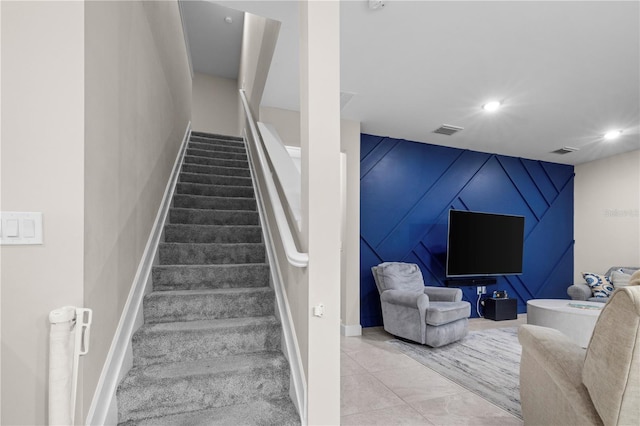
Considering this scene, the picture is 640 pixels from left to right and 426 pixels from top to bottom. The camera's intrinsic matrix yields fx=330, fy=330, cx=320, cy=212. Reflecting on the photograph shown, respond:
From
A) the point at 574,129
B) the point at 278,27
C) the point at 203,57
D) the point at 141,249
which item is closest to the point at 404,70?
the point at 278,27

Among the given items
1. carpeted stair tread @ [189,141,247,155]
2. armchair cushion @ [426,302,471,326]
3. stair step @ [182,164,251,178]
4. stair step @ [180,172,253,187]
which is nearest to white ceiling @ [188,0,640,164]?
stair step @ [182,164,251,178]

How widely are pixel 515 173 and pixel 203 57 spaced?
19.9ft

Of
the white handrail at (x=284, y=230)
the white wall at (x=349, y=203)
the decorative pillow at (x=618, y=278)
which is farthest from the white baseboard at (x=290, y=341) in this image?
the decorative pillow at (x=618, y=278)

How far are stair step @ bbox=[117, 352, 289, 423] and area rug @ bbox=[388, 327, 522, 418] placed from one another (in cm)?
167

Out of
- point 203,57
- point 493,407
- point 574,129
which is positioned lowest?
point 493,407

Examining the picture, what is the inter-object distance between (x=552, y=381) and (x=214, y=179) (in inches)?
134

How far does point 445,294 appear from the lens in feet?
13.6

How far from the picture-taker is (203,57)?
6227 mm

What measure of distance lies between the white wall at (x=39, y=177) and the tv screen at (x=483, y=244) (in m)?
4.32

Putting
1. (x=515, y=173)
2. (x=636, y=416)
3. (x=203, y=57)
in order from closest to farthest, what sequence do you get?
1. (x=636, y=416)
2. (x=515, y=173)
3. (x=203, y=57)

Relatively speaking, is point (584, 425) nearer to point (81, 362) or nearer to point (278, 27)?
point (81, 362)

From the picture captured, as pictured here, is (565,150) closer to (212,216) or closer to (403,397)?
(403,397)

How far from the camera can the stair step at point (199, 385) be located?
1.68 m

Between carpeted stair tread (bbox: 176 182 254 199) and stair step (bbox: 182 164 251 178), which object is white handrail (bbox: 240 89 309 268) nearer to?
carpeted stair tread (bbox: 176 182 254 199)
